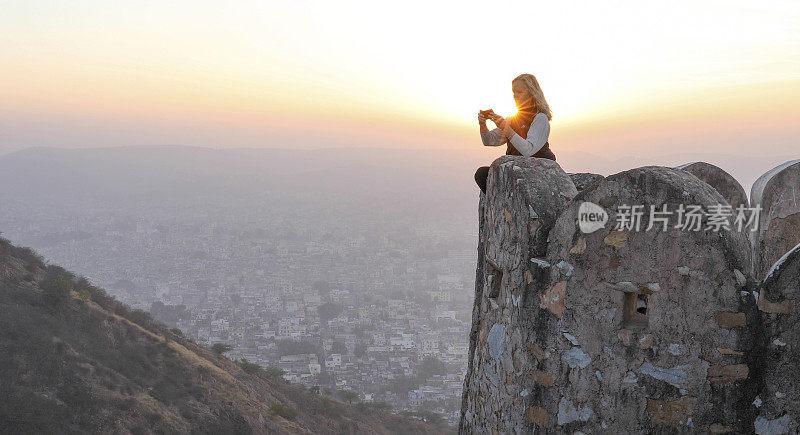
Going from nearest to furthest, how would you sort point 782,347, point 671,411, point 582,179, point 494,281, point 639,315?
point 782,347, point 671,411, point 639,315, point 494,281, point 582,179

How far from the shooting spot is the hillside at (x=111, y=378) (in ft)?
50.2

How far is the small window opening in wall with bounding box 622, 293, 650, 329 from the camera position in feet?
11.9

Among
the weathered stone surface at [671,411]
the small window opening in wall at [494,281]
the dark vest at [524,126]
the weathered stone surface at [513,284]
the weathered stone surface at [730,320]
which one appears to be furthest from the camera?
the dark vest at [524,126]

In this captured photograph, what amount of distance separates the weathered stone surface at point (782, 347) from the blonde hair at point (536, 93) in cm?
207

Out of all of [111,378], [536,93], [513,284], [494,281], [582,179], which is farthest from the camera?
[111,378]

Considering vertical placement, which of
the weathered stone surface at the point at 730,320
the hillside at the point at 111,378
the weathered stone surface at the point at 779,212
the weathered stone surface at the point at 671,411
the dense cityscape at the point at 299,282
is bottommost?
the dense cityscape at the point at 299,282

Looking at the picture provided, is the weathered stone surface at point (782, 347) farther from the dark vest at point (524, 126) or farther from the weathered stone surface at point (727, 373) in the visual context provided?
the dark vest at point (524, 126)

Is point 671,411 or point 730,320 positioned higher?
point 730,320

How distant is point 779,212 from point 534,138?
2.62 meters

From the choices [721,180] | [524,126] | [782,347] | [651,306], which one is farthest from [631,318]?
[721,180]

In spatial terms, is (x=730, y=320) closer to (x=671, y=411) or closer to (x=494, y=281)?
(x=671, y=411)

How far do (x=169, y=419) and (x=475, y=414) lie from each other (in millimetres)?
14729

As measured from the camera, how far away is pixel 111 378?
58.3 feet

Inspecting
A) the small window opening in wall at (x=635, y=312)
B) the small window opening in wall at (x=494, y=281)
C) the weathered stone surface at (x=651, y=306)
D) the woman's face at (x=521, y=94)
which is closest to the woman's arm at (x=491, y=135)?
the woman's face at (x=521, y=94)
